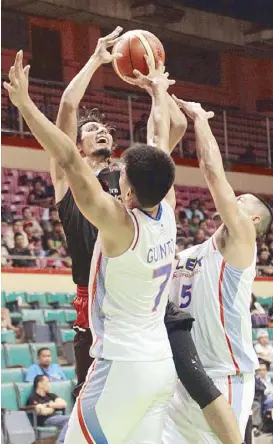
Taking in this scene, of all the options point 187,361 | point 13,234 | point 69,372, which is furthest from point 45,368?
point 187,361

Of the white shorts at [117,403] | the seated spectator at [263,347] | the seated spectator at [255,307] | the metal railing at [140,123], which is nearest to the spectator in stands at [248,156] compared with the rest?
the metal railing at [140,123]

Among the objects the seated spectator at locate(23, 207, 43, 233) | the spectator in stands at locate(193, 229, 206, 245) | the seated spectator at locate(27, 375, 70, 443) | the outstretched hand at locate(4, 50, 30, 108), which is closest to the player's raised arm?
the outstretched hand at locate(4, 50, 30, 108)

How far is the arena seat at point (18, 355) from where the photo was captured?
10109 millimetres

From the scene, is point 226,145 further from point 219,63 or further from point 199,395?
point 199,395

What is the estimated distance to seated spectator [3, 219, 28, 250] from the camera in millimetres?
12648

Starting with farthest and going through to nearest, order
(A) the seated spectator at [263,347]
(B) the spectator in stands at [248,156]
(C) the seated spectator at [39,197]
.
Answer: (B) the spectator in stands at [248,156] < (C) the seated spectator at [39,197] < (A) the seated spectator at [263,347]

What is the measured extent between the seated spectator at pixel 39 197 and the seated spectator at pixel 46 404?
5476 millimetres

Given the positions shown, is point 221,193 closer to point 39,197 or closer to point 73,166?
point 73,166

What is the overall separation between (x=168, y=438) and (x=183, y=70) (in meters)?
16.7

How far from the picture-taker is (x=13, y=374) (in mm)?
9539

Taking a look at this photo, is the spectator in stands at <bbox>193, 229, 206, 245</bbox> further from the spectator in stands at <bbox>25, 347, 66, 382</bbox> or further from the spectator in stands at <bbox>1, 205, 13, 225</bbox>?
the spectator in stands at <bbox>25, 347, 66, 382</bbox>

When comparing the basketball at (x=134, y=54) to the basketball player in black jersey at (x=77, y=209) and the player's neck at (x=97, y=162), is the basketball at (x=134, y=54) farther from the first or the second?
the player's neck at (x=97, y=162)

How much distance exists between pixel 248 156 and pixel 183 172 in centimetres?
212

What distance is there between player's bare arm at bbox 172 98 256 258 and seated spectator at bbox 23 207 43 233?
915 centimetres
